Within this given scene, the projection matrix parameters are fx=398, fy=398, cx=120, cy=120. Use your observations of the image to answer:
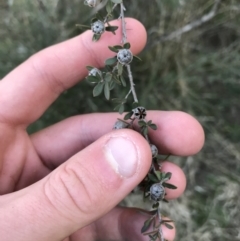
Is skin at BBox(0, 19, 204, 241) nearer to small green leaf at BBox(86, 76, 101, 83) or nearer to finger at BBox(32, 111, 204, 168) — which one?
finger at BBox(32, 111, 204, 168)

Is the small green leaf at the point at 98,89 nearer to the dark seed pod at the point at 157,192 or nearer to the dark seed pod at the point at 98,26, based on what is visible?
the dark seed pod at the point at 98,26

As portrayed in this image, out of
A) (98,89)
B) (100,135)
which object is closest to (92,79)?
(98,89)

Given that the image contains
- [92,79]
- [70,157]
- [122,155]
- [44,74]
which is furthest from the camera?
[44,74]

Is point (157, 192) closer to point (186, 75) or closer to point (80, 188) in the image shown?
point (80, 188)

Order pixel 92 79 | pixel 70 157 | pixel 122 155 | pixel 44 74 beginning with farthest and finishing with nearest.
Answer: pixel 44 74, pixel 70 157, pixel 92 79, pixel 122 155

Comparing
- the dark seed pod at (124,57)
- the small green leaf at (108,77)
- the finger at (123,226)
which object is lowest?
the finger at (123,226)

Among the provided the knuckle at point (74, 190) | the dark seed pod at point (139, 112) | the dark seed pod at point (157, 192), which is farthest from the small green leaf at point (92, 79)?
the dark seed pod at point (157, 192)
